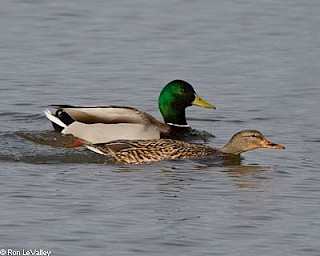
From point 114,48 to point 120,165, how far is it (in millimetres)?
6338

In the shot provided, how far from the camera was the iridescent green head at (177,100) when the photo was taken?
16984mm

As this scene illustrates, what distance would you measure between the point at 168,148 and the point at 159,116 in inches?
119

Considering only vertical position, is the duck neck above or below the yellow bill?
below

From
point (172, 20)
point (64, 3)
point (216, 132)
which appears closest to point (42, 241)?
point (216, 132)

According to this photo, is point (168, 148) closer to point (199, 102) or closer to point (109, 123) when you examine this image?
point (109, 123)

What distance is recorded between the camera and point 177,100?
17016 millimetres

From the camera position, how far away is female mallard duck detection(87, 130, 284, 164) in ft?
48.3

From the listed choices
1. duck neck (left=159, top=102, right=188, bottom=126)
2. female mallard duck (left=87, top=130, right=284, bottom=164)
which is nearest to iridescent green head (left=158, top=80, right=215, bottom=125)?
duck neck (left=159, top=102, right=188, bottom=126)

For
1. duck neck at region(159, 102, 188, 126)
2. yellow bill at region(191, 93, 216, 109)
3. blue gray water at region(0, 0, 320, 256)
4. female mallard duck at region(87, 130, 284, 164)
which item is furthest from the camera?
duck neck at region(159, 102, 188, 126)

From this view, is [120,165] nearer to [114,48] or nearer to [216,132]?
[216,132]

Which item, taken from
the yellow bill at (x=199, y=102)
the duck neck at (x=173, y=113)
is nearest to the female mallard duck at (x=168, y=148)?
the yellow bill at (x=199, y=102)

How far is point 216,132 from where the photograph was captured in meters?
16.8

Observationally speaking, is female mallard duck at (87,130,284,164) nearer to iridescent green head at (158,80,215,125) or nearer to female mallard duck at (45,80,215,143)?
female mallard duck at (45,80,215,143)

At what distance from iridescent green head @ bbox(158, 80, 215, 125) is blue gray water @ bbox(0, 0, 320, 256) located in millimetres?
391
